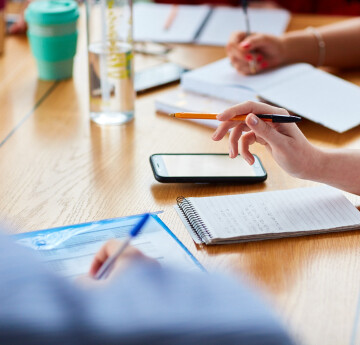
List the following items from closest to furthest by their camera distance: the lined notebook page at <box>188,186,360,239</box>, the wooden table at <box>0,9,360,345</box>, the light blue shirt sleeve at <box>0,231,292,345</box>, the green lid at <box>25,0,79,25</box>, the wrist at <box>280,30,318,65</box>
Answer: the light blue shirt sleeve at <box>0,231,292,345</box> < the wooden table at <box>0,9,360,345</box> < the lined notebook page at <box>188,186,360,239</box> < the green lid at <box>25,0,79,25</box> < the wrist at <box>280,30,318,65</box>

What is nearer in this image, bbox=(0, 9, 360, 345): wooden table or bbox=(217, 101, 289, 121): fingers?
bbox=(0, 9, 360, 345): wooden table

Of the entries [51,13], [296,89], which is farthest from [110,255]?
[51,13]

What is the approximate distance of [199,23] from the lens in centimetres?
174

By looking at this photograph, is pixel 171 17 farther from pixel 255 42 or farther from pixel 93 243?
pixel 93 243

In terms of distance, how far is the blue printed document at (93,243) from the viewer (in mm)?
693

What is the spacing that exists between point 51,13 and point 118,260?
890 millimetres

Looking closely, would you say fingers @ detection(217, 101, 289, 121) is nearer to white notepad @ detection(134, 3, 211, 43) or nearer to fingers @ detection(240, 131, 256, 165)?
fingers @ detection(240, 131, 256, 165)

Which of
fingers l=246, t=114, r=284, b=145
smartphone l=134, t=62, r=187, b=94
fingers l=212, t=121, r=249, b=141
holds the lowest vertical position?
smartphone l=134, t=62, r=187, b=94

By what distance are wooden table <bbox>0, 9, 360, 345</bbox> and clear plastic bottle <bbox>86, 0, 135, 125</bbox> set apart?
41mm

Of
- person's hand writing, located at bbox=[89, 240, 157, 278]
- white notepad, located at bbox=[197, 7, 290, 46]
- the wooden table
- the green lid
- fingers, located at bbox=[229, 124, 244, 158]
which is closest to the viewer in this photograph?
person's hand writing, located at bbox=[89, 240, 157, 278]

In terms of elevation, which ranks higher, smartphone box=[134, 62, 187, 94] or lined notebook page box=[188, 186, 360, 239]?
lined notebook page box=[188, 186, 360, 239]

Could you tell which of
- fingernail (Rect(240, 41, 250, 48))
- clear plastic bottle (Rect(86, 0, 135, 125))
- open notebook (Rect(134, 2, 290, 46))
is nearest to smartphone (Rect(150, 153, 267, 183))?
clear plastic bottle (Rect(86, 0, 135, 125))

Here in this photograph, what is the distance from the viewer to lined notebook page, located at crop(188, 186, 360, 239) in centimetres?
79

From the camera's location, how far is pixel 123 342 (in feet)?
1.50
